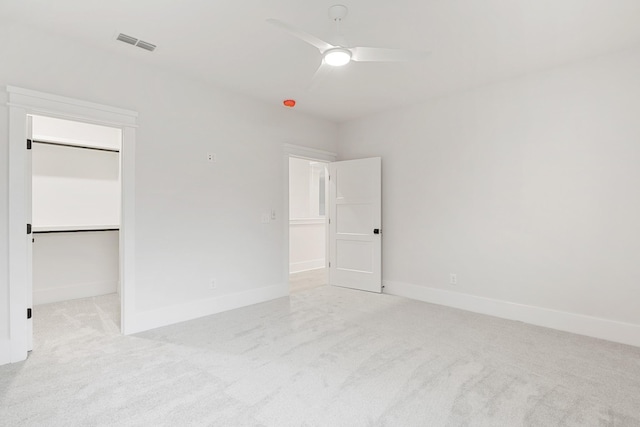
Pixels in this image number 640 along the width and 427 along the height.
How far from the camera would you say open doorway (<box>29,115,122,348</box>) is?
396 centimetres

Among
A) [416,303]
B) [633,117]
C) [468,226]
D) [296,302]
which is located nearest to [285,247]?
[296,302]

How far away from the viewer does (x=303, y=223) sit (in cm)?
651

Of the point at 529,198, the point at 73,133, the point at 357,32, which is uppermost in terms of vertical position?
the point at 357,32

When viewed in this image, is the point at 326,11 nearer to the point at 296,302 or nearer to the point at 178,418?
the point at 178,418

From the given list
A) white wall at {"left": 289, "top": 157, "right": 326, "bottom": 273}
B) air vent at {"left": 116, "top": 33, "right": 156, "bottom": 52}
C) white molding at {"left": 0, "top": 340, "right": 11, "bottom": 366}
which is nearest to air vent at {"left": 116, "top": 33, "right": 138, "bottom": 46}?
air vent at {"left": 116, "top": 33, "right": 156, "bottom": 52}

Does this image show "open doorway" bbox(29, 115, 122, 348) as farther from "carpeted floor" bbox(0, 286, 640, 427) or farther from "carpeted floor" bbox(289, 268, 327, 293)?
"carpeted floor" bbox(289, 268, 327, 293)

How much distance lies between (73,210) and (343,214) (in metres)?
3.71

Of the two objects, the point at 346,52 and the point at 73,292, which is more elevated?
the point at 346,52

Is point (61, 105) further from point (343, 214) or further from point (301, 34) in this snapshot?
point (343, 214)

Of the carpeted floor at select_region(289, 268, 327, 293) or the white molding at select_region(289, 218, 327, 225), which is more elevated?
the white molding at select_region(289, 218, 327, 225)

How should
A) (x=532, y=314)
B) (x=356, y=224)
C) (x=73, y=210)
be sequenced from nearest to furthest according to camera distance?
1. (x=532, y=314)
2. (x=73, y=210)
3. (x=356, y=224)

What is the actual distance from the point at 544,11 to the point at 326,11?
5.15 ft

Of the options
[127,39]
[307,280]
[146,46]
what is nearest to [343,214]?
[307,280]

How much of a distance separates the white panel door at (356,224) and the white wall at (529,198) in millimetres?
223
